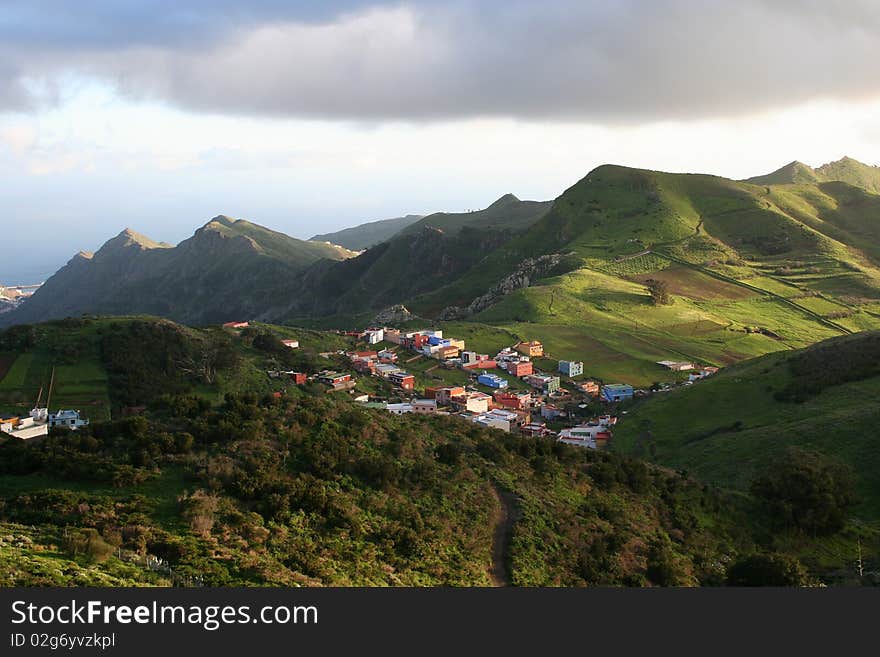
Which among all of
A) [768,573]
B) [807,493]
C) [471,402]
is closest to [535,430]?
[471,402]

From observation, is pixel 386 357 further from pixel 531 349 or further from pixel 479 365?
pixel 531 349

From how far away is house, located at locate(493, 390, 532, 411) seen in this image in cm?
7769

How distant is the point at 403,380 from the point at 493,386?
1195 cm

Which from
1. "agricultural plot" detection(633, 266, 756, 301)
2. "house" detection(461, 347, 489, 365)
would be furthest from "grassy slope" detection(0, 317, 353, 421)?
"agricultural plot" detection(633, 266, 756, 301)

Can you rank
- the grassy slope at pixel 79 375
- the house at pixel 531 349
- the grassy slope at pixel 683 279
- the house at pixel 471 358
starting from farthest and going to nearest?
the grassy slope at pixel 683 279
the house at pixel 531 349
the house at pixel 471 358
the grassy slope at pixel 79 375

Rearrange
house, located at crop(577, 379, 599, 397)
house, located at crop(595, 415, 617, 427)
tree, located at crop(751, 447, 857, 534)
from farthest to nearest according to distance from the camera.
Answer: house, located at crop(577, 379, 599, 397), house, located at crop(595, 415, 617, 427), tree, located at crop(751, 447, 857, 534)

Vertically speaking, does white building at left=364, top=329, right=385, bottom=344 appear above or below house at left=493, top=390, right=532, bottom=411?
above

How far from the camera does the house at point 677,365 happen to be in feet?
296

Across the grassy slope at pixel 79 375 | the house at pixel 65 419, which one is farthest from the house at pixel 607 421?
the house at pixel 65 419

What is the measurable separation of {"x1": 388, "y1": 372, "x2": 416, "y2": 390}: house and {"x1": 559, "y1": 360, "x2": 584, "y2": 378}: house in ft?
72.3

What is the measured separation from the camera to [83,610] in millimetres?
10539

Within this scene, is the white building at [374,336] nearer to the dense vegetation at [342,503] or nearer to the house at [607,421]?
the house at [607,421]

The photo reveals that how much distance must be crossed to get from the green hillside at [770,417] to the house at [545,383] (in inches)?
603

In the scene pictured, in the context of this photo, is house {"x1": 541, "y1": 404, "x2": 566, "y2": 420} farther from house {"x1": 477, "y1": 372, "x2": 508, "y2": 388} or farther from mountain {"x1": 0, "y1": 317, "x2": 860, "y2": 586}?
mountain {"x1": 0, "y1": 317, "x2": 860, "y2": 586}
